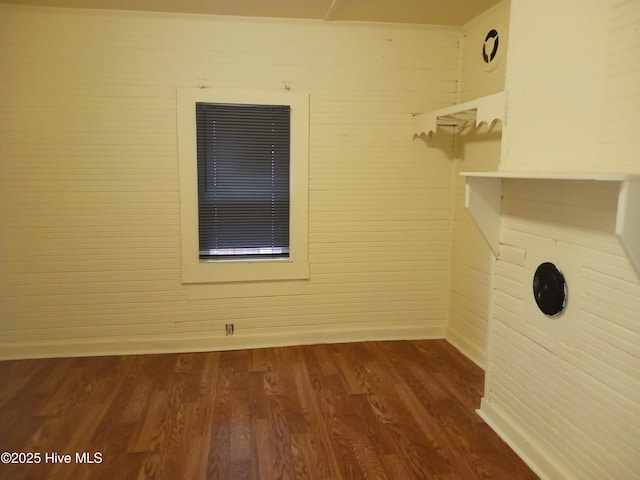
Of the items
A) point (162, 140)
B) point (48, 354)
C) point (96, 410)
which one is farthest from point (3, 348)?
point (162, 140)

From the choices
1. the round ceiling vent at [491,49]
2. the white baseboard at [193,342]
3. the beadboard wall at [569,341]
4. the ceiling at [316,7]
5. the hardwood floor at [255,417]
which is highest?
the ceiling at [316,7]

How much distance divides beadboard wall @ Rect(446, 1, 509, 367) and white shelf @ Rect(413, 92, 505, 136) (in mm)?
164

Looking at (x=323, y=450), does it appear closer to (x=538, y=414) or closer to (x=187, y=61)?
(x=538, y=414)

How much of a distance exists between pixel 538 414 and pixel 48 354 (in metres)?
3.37

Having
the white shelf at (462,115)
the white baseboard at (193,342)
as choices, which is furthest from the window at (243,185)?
the white shelf at (462,115)

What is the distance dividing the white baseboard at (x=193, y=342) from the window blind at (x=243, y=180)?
0.68m

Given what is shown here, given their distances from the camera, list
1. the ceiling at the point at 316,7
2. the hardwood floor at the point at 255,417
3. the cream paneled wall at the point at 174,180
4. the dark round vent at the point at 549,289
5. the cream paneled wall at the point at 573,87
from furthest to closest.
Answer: the cream paneled wall at the point at 174,180 < the ceiling at the point at 316,7 < the hardwood floor at the point at 255,417 < the dark round vent at the point at 549,289 < the cream paneled wall at the point at 573,87

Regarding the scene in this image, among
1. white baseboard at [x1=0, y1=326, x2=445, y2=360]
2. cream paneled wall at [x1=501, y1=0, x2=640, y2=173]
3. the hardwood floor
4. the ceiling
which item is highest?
the ceiling

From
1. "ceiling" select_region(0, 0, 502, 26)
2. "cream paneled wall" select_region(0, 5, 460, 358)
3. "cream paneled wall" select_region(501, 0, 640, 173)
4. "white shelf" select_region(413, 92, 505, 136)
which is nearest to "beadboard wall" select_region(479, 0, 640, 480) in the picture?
"cream paneled wall" select_region(501, 0, 640, 173)

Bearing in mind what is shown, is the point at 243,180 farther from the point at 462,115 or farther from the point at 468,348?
the point at 468,348

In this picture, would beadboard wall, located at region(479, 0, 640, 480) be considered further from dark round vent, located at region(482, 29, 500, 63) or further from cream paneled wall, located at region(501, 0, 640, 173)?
dark round vent, located at region(482, 29, 500, 63)

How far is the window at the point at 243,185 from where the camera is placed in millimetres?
3396

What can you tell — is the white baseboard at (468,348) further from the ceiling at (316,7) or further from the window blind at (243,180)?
the ceiling at (316,7)

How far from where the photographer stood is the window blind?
11.3 ft
